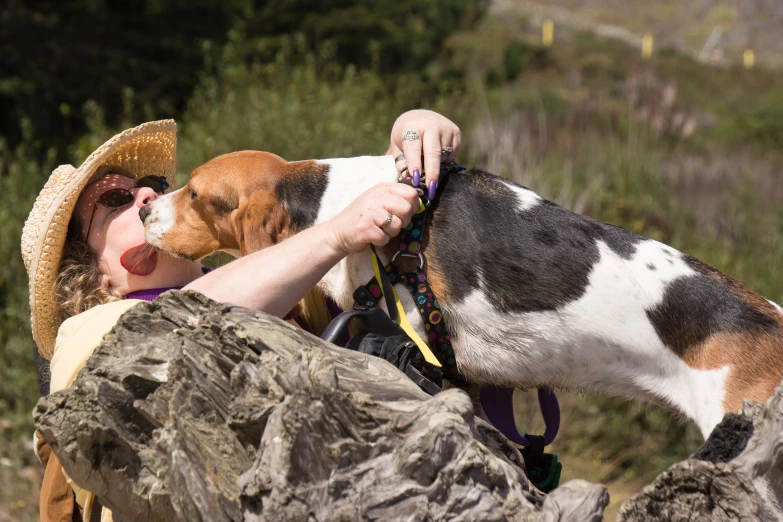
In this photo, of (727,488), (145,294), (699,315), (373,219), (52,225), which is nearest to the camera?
(727,488)

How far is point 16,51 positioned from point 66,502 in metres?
8.72

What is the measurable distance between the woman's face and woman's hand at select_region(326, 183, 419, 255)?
891 mm

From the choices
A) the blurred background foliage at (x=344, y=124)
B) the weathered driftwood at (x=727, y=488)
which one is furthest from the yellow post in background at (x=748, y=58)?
the weathered driftwood at (x=727, y=488)

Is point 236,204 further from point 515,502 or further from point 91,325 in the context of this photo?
point 515,502

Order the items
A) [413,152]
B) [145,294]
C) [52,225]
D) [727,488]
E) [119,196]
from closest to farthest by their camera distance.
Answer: [727,488] < [413,152] < [52,225] < [145,294] < [119,196]

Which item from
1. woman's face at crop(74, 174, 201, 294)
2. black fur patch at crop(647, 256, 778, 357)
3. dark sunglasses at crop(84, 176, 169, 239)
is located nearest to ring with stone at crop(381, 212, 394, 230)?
black fur patch at crop(647, 256, 778, 357)

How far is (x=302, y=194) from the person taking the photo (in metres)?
2.82

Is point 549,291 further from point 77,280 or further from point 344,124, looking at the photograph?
point 344,124

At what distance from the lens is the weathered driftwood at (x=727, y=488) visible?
Result: 4.98ft

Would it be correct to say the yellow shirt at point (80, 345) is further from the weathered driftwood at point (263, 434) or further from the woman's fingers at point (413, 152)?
the woman's fingers at point (413, 152)

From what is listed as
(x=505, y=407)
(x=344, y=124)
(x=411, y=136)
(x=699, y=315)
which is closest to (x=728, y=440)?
(x=699, y=315)

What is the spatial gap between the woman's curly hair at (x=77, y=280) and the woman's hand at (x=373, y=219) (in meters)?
1.01

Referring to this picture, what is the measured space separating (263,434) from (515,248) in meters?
1.31

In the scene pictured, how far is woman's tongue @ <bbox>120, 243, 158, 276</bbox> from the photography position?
287cm
